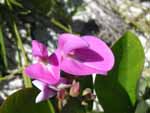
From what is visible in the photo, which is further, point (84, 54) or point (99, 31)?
point (99, 31)

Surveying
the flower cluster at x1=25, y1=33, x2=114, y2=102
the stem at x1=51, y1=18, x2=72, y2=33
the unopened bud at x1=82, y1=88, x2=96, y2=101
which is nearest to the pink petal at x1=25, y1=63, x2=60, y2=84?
the flower cluster at x1=25, y1=33, x2=114, y2=102

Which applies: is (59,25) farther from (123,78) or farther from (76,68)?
(76,68)

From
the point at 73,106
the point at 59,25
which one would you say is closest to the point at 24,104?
the point at 73,106

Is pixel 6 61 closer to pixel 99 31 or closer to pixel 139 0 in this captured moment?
pixel 99 31

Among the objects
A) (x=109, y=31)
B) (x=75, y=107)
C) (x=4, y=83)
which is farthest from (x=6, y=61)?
(x=75, y=107)

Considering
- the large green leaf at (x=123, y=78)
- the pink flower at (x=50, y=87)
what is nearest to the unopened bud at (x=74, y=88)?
the pink flower at (x=50, y=87)

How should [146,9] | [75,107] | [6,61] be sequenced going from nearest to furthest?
[75,107] → [6,61] → [146,9]

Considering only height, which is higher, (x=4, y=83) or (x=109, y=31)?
(x=109, y=31)
